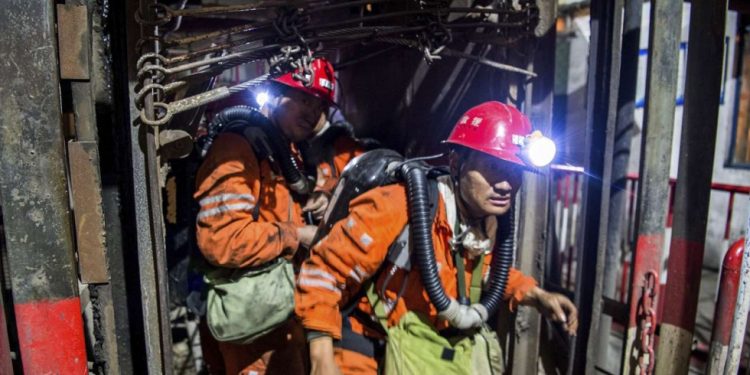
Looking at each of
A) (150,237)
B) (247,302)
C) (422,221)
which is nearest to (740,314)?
(422,221)

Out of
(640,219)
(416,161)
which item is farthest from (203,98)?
(640,219)

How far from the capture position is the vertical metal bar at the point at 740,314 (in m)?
1.93

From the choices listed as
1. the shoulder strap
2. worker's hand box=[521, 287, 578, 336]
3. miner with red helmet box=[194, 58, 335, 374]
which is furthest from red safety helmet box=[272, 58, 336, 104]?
worker's hand box=[521, 287, 578, 336]

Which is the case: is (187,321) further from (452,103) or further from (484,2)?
(484,2)

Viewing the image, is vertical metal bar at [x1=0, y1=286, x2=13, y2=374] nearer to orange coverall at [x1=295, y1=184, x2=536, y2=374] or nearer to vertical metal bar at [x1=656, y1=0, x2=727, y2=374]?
orange coverall at [x1=295, y1=184, x2=536, y2=374]

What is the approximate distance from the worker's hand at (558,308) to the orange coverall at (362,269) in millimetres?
521

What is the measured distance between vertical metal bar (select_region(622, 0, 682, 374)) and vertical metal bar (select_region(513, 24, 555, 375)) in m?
0.68

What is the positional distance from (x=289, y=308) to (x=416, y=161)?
3.55 feet

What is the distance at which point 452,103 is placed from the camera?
3.37m

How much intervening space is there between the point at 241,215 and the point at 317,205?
591 millimetres

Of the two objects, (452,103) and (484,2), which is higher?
(484,2)

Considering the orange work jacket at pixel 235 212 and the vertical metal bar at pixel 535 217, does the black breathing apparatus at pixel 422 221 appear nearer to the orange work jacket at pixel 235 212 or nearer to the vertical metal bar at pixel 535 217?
the orange work jacket at pixel 235 212

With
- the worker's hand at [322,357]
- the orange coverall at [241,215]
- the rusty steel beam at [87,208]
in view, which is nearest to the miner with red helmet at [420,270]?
the worker's hand at [322,357]

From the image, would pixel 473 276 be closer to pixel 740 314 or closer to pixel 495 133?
pixel 495 133
